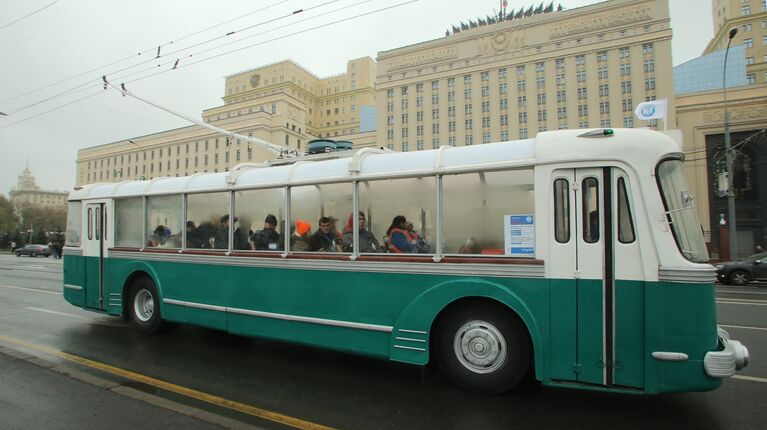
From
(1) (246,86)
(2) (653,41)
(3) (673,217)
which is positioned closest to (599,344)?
(3) (673,217)

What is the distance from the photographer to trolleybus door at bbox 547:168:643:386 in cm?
399

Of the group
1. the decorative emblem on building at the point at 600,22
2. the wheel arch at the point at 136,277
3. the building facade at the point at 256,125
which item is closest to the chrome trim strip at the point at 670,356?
the wheel arch at the point at 136,277

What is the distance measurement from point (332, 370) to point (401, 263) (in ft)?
5.67

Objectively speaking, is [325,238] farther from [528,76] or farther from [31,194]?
[31,194]

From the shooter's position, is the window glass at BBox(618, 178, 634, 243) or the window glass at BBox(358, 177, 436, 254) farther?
the window glass at BBox(358, 177, 436, 254)

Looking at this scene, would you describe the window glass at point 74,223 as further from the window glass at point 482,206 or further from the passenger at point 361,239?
the window glass at point 482,206

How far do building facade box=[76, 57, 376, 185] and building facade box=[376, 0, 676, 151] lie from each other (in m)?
13.7

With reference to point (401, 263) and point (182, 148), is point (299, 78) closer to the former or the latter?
point (182, 148)

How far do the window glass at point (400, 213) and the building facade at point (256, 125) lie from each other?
74.0m

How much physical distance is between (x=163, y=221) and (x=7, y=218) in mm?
90944

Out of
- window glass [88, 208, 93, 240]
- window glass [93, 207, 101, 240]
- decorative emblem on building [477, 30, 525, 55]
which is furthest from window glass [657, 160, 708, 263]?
decorative emblem on building [477, 30, 525, 55]

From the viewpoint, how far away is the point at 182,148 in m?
102

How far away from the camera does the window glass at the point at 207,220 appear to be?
6.61 m

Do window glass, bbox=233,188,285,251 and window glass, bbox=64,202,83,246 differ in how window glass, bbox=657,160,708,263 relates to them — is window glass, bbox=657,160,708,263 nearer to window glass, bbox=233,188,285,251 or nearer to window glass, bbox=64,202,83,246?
window glass, bbox=233,188,285,251
